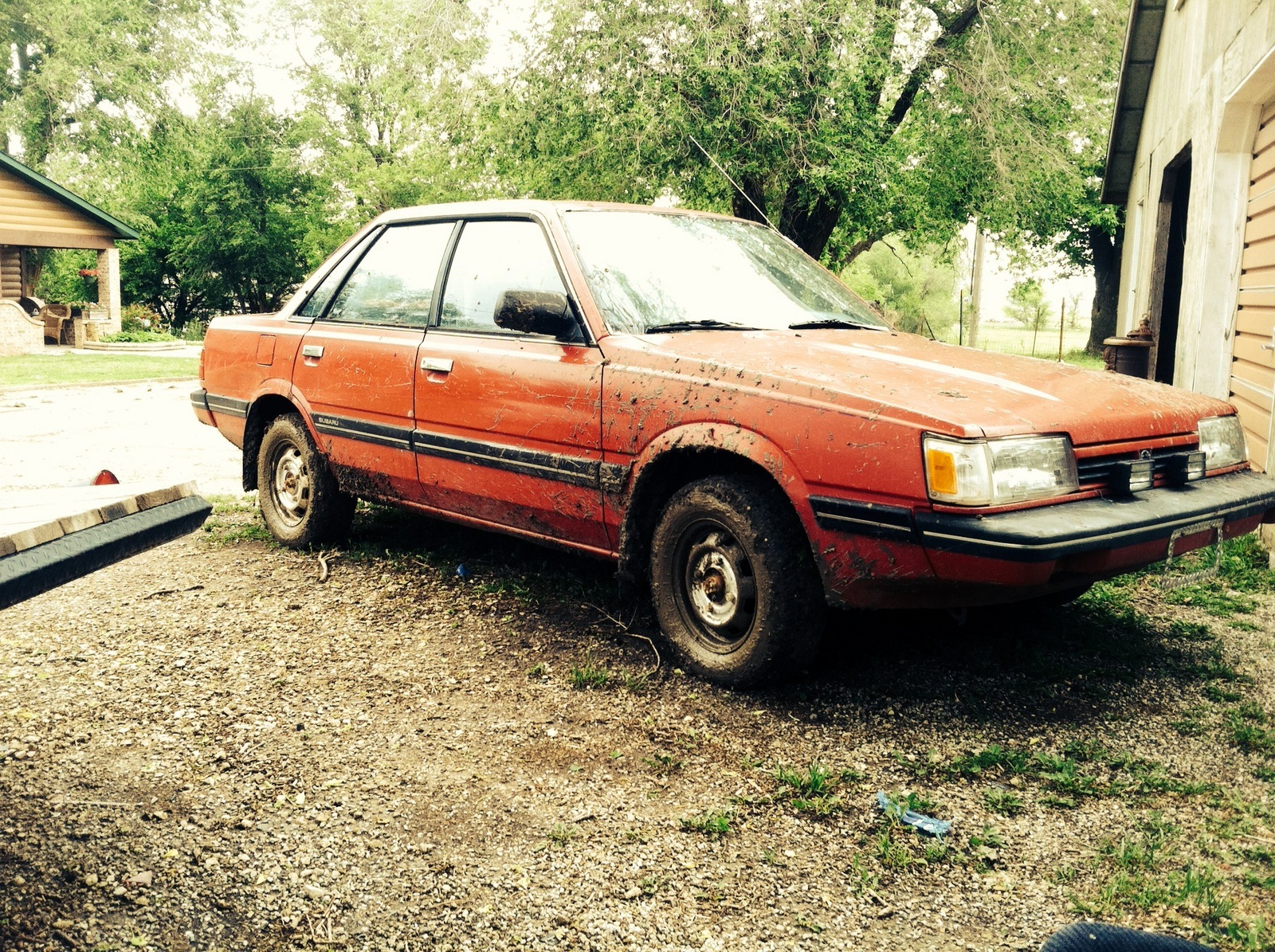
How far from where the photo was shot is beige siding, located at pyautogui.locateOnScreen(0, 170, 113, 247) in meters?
26.0

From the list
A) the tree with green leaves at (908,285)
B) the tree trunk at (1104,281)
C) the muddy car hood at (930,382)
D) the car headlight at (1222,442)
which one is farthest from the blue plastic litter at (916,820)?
the tree with green leaves at (908,285)

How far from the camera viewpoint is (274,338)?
19.4 ft

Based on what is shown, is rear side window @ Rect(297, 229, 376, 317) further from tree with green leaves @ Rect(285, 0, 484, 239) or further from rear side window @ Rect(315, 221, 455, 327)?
tree with green leaves @ Rect(285, 0, 484, 239)

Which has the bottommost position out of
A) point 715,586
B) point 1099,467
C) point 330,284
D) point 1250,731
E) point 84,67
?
point 1250,731

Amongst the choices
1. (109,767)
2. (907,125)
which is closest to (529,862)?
(109,767)

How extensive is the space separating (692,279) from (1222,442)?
2169 mm

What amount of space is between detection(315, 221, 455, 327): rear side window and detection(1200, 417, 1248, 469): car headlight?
330cm

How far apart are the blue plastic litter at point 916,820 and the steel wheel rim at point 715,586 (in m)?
0.89

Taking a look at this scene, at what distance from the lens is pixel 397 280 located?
213 inches

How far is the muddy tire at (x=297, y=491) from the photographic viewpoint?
5.75 meters

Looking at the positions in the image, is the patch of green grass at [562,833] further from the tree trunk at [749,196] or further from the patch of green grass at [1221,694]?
the tree trunk at [749,196]

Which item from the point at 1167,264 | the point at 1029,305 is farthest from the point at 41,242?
the point at 1029,305

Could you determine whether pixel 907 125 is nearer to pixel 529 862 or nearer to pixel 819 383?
pixel 819 383

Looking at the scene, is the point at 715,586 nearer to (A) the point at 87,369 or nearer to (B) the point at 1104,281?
(A) the point at 87,369
